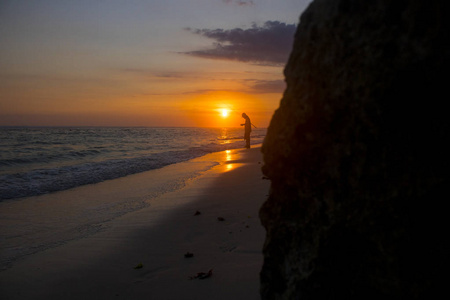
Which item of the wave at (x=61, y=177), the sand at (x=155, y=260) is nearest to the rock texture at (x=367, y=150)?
the sand at (x=155, y=260)

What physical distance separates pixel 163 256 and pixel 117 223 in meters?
1.99

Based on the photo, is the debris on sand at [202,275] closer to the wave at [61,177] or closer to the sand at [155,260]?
the sand at [155,260]

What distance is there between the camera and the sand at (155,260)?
340 cm

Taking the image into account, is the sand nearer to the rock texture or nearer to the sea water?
the sea water

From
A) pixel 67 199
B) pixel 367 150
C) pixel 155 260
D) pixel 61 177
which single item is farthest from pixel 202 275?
pixel 61 177

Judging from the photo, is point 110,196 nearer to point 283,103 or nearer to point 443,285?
point 283,103

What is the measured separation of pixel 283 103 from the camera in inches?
84.0

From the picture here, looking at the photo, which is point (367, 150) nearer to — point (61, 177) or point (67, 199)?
point (67, 199)

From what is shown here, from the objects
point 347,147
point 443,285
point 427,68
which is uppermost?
point 427,68

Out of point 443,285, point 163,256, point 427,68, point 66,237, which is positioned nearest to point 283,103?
point 427,68

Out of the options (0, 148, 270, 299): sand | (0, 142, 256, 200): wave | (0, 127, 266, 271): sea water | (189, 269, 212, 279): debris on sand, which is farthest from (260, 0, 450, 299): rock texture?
(0, 142, 256, 200): wave

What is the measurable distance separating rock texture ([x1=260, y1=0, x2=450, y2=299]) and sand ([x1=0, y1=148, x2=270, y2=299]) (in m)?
1.46

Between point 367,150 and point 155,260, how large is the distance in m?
3.28

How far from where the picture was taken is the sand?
3398 mm
